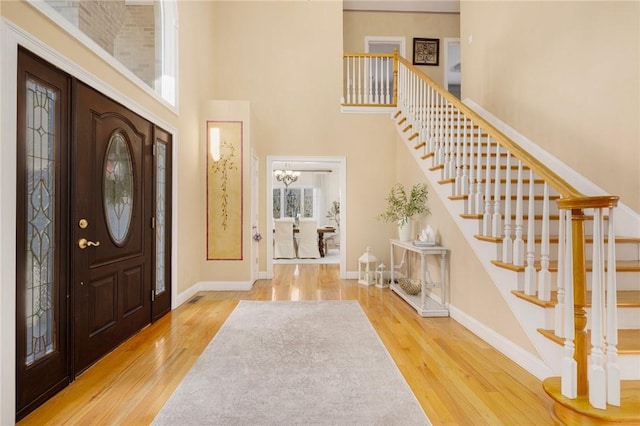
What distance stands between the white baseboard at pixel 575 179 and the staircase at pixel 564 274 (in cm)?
5

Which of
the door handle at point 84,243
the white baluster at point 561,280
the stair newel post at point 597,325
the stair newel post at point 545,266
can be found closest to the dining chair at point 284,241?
the door handle at point 84,243

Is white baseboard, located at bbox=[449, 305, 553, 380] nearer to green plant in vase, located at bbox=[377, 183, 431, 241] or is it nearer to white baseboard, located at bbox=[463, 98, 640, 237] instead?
green plant in vase, located at bbox=[377, 183, 431, 241]

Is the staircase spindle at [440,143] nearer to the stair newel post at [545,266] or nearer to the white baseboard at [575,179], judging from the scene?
the white baseboard at [575,179]

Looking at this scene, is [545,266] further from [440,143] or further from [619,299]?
[440,143]

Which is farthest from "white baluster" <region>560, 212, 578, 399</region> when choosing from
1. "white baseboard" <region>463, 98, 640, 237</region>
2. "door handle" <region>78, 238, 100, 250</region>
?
"door handle" <region>78, 238, 100, 250</region>

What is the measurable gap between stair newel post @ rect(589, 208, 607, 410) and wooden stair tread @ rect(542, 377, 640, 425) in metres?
0.05

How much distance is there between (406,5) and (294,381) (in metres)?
7.44

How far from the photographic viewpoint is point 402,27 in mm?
7238

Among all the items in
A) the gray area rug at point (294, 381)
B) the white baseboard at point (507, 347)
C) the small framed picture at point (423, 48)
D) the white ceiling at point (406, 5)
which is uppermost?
the white ceiling at point (406, 5)

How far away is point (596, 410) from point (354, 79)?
5563mm

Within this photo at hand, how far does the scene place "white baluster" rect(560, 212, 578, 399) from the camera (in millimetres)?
1821

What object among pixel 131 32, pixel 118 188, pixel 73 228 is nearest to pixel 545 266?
pixel 73 228

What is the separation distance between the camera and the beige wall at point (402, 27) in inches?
284

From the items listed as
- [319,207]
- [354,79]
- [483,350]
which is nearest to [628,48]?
[483,350]
